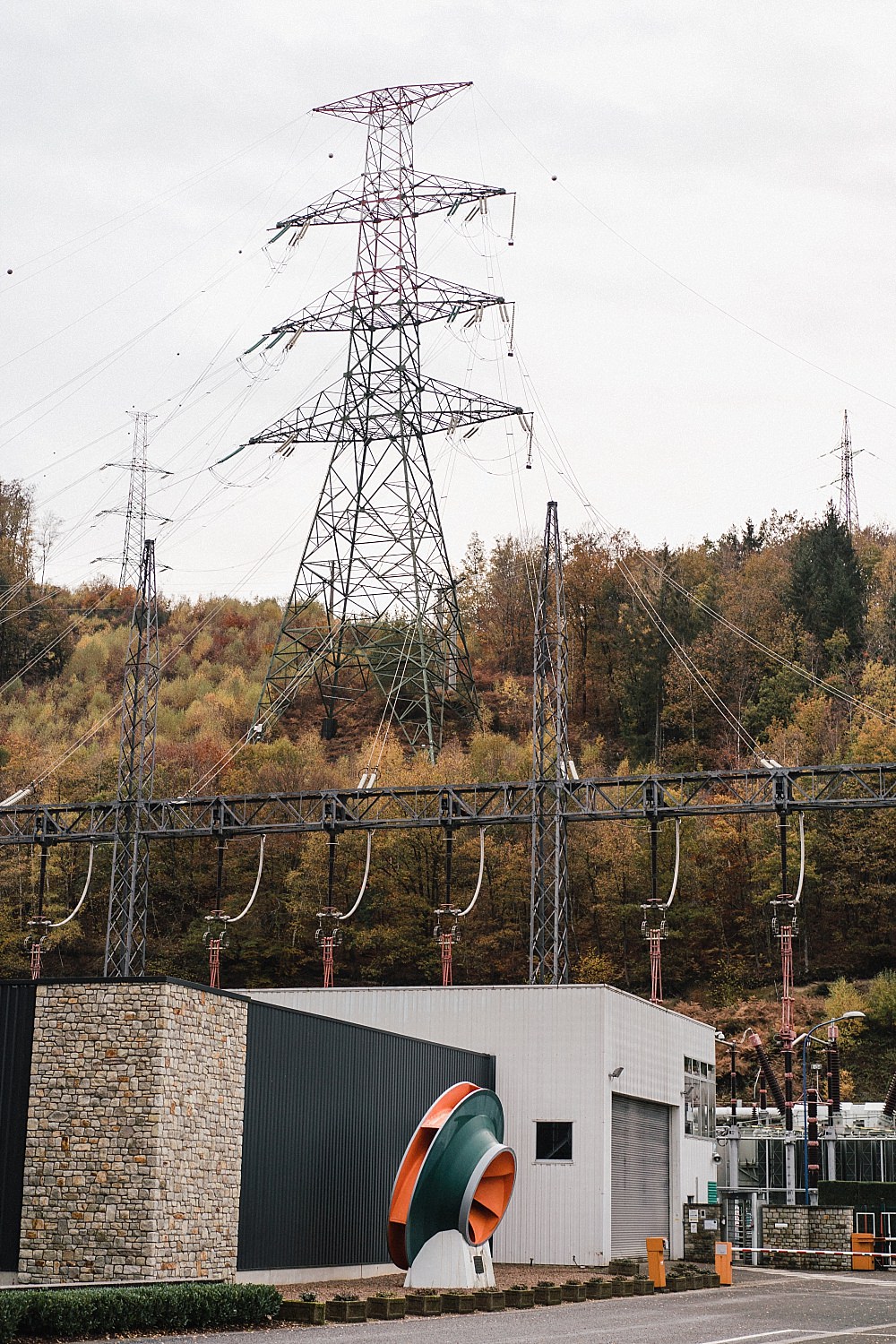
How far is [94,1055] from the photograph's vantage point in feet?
69.5

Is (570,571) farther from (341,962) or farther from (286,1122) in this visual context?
(286,1122)

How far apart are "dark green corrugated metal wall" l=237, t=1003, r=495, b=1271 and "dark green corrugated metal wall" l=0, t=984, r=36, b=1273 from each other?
3451 millimetres

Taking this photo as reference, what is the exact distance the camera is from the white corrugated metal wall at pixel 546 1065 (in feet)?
102

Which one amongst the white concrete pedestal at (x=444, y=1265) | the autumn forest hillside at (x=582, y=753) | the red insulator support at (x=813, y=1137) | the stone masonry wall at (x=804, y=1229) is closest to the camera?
the white concrete pedestal at (x=444, y=1265)

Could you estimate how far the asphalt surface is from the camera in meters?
17.9

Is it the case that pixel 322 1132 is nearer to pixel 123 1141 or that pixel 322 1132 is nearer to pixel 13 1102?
pixel 123 1141

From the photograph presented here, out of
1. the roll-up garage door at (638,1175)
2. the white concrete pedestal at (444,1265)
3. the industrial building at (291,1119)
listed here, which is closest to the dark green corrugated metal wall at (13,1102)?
the industrial building at (291,1119)

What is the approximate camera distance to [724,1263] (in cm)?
2972

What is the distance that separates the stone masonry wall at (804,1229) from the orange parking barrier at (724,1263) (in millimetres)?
7885

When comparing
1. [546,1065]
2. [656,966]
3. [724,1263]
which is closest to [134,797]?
[656,966]

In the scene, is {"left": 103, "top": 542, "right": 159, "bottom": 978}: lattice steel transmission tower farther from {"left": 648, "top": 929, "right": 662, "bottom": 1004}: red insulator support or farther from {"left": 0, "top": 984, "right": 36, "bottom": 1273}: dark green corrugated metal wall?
{"left": 0, "top": 984, "right": 36, "bottom": 1273}: dark green corrugated metal wall

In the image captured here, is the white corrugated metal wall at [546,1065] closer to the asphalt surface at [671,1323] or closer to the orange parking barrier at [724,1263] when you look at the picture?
the orange parking barrier at [724,1263]

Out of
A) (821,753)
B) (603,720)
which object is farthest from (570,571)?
(821,753)

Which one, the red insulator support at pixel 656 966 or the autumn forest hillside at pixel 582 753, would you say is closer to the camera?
the red insulator support at pixel 656 966
